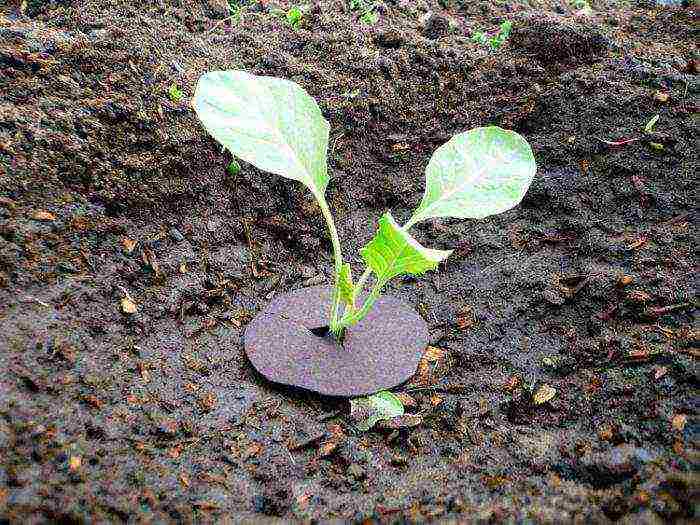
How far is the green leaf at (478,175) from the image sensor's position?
106cm

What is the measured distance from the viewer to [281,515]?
83 centimetres

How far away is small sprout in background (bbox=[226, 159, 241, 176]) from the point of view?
138 centimetres

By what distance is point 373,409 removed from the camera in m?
1.05

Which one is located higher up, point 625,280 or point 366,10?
point 366,10

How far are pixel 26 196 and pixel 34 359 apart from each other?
377mm

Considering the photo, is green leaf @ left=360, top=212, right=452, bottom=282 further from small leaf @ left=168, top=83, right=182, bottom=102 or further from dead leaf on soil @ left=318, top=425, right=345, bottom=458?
small leaf @ left=168, top=83, right=182, bottom=102

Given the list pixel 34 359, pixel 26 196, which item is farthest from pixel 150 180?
pixel 34 359

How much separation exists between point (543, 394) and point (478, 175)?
0.43 meters

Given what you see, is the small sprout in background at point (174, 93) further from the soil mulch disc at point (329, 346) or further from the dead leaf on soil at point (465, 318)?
the dead leaf on soil at point (465, 318)

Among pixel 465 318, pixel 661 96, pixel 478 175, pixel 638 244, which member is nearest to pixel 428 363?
pixel 465 318

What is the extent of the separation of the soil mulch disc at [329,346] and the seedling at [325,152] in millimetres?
14

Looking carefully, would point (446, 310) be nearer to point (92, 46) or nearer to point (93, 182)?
point (93, 182)

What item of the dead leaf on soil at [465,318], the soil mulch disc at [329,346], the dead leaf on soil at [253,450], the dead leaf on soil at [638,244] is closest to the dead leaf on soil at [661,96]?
the dead leaf on soil at [638,244]

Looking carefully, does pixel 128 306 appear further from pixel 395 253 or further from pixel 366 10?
pixel 366 10
